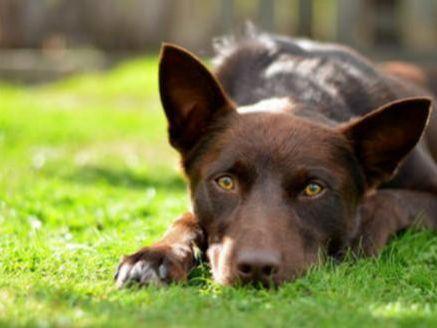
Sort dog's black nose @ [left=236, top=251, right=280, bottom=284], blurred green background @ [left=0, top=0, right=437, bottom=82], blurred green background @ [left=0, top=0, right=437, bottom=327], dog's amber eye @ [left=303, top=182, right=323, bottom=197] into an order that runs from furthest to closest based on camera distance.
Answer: blurred green background @ [left=0, top=0, right=437, bottom=82], dog's amber eye @ [left=303, top=182, right=323, bottom=197], dog's black nose @ [left=236, top=251, right=280, bottom=284], blurred green background @ [left=0, top=0, right=437, bottom=327]

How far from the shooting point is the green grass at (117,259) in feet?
10.9

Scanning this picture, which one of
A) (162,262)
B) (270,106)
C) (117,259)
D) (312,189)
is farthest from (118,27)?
(162,262)

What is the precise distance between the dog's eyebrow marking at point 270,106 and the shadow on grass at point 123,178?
2.04 metres

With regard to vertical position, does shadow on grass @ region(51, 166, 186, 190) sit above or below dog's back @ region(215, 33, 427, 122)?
below

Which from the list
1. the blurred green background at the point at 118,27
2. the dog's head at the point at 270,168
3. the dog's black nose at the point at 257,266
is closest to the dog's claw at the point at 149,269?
the dog's head at the point at 270,168

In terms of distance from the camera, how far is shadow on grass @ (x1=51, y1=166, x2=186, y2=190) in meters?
7.00

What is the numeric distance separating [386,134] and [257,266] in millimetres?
1206

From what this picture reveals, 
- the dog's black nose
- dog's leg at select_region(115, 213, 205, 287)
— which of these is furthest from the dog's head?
dog's leg at select_region(115, 213, 205, 287)

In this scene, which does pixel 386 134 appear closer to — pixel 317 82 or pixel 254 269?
pixel 317 82

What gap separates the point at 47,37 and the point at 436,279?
10846 millimetres

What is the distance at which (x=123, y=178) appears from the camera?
7.22m

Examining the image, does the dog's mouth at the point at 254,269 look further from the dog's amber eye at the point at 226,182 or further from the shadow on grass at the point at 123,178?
the shadow on grass at the point at 123,178

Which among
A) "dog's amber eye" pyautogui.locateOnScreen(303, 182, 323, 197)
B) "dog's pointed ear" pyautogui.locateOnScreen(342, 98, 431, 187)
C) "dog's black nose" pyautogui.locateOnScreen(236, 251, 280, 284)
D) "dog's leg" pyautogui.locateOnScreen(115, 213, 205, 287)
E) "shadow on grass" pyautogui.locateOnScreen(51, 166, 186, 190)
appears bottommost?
"shadow on grass" pyautogui.locateOnScreen(51, 166, 186, 190)

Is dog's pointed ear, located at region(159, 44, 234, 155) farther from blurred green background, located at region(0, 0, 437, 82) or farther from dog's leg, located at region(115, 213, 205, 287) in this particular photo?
blurred green background, located at region(0, 0, 437, 82)
